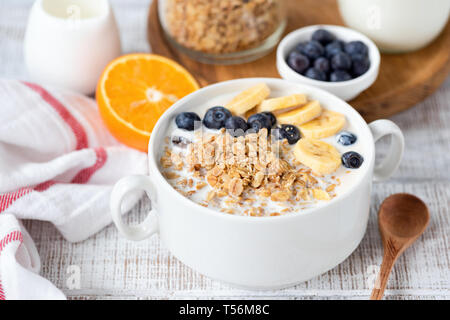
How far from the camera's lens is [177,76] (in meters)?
1.30

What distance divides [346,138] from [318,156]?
82 millimetres

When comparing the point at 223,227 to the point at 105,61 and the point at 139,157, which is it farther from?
the point at 105,61

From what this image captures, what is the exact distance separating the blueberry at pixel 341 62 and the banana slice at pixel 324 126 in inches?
8.0

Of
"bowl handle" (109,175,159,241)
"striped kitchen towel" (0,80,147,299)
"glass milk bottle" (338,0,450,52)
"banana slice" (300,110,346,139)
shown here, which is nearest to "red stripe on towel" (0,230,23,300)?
"striped kitchen towel" (0,80,147,299)

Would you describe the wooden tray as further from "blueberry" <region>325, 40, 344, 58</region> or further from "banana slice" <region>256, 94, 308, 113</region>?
"banana slice" <region>256, 94, 308, 113</region>

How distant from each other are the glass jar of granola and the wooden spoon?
1.64ft

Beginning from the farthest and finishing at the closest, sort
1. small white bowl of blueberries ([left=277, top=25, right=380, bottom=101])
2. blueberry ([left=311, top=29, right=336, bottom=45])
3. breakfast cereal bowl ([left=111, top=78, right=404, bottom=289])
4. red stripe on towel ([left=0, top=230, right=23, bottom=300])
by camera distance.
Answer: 1. blueberry ([left=311, top=29, right=336, bottom=45])
2. small white bowl of blueberries ([left=277, top=25, right=380, bottom=101])
3. red stripe on towel ([left=0, top=230, right=23, bottom=300])
4. breakfast cereal bowl ([left=111, top=78, right=404, bottom=289])

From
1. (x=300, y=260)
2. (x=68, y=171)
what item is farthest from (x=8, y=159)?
(x=300, y=260)

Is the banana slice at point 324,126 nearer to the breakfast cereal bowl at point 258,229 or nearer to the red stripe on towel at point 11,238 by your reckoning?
the breakfast cereal bowl at point 258,229

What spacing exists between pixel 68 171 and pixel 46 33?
1.09ft

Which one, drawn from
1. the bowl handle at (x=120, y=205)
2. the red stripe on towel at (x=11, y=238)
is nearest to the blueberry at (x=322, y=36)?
the bowl handle at (x=120, y=205)

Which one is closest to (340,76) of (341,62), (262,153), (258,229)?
(341,62)

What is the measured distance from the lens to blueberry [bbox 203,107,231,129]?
104 cm

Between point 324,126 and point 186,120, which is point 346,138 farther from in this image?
point 186,120
